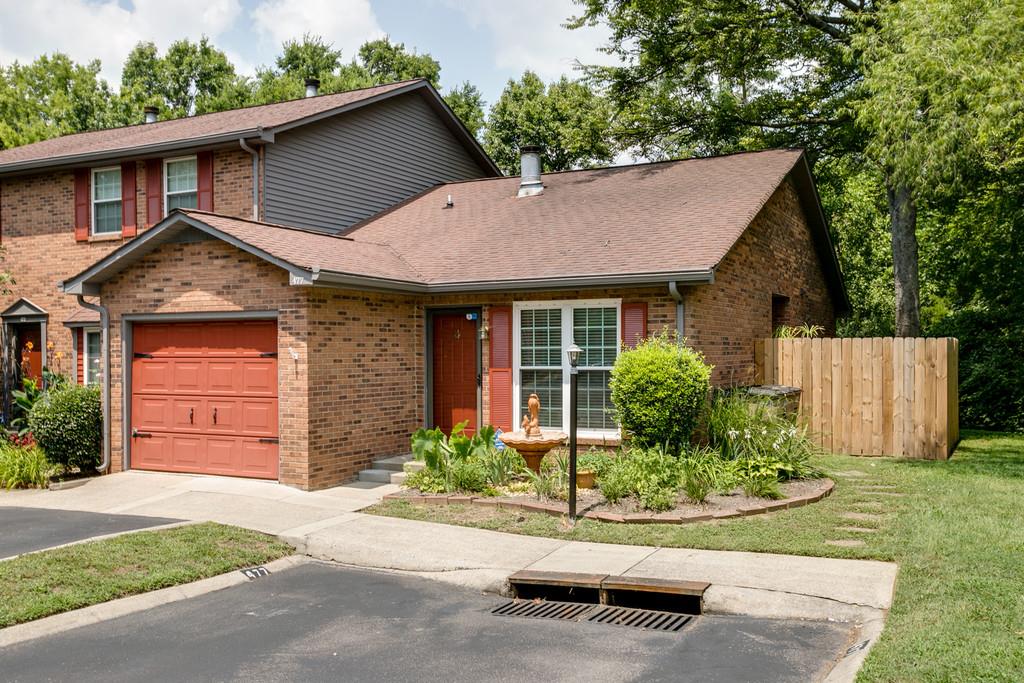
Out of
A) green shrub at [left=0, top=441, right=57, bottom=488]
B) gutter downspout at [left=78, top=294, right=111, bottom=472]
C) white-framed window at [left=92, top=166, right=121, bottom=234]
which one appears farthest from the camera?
white-framed window at [left=92, top=166, right=121, bottom=234]

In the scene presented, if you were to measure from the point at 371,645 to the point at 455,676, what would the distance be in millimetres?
889

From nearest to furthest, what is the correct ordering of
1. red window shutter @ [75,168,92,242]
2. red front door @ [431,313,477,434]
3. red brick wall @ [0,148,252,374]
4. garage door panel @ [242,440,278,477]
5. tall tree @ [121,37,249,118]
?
garage door panel @ [242,440,278,477] < red front door @ [431,313,477,434] < red window shutter @ [75,168,92,242] < red brick wall @ [0,148,252,374] < tall tree @ [121,37,249,118]

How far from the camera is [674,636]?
618 centimetres

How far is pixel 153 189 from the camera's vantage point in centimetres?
1656

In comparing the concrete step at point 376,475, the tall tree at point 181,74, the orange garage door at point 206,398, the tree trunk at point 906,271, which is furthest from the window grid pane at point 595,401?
the tall tree at point 181,74

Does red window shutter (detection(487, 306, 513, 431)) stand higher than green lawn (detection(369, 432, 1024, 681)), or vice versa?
red window shutter (detection(487, 306, 513, 431))

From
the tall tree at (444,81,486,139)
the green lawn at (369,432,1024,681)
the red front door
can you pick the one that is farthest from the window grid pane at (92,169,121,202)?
the tall tree at (444,81,486,139)

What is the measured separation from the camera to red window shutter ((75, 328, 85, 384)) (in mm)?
17375

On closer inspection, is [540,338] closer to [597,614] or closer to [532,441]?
[532,441]

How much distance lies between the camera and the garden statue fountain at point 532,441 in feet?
36.7

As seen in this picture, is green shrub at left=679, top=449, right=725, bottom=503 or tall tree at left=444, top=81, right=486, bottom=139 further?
tall tree at left=444, top=81, right=486, bottom=139

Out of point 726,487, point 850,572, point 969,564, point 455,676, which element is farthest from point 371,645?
point 726,487

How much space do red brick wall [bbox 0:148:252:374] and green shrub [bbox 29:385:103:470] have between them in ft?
14.9

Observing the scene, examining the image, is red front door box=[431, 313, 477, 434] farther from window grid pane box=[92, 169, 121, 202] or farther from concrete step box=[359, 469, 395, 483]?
window grid pane box=[92, 169, 121, 202]
